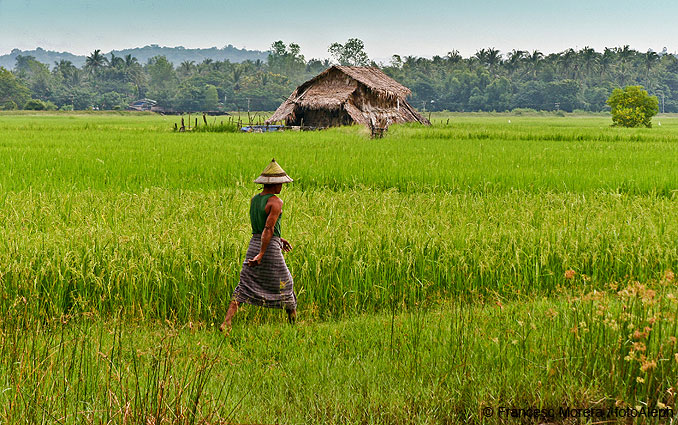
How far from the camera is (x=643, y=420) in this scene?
3244 millimetres

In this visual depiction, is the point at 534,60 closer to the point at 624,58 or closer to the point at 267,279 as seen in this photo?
the point at 624,58

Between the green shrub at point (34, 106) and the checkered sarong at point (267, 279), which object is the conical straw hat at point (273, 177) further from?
the green shrub at point (34, 106)

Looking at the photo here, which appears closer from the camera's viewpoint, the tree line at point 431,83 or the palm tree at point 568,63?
the tree line at point 431,83

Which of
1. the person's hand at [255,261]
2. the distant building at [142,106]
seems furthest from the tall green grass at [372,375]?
the distant building at [142,106]

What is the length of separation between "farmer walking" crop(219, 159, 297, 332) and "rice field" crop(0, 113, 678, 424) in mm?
297

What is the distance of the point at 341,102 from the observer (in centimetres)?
3438

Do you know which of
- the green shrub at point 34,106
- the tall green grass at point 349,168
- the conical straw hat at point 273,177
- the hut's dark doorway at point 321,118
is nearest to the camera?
the conical straw hat at point 273,177

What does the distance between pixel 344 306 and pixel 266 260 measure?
125 centimetres

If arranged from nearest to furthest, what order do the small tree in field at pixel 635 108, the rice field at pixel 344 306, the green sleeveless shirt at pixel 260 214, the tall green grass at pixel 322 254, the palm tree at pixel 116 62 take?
the rice field at pixel 344 306 < the green sleeveless shirt at pixel 260 214 < the tall green grass at pixel 322 254 < the small tree in field at pixel 635 108 < the palm tree at pixel 116 62

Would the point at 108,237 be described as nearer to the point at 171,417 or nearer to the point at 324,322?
the point at 324,322

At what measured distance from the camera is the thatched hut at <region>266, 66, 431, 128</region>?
35188mm

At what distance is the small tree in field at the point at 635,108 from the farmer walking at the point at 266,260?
43.2 meters

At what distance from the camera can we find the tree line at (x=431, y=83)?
97.0 m

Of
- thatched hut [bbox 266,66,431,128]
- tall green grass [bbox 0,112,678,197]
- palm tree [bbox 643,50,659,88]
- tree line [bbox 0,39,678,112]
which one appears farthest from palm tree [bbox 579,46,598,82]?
tall green grass [bbox 0,112,678,197]
